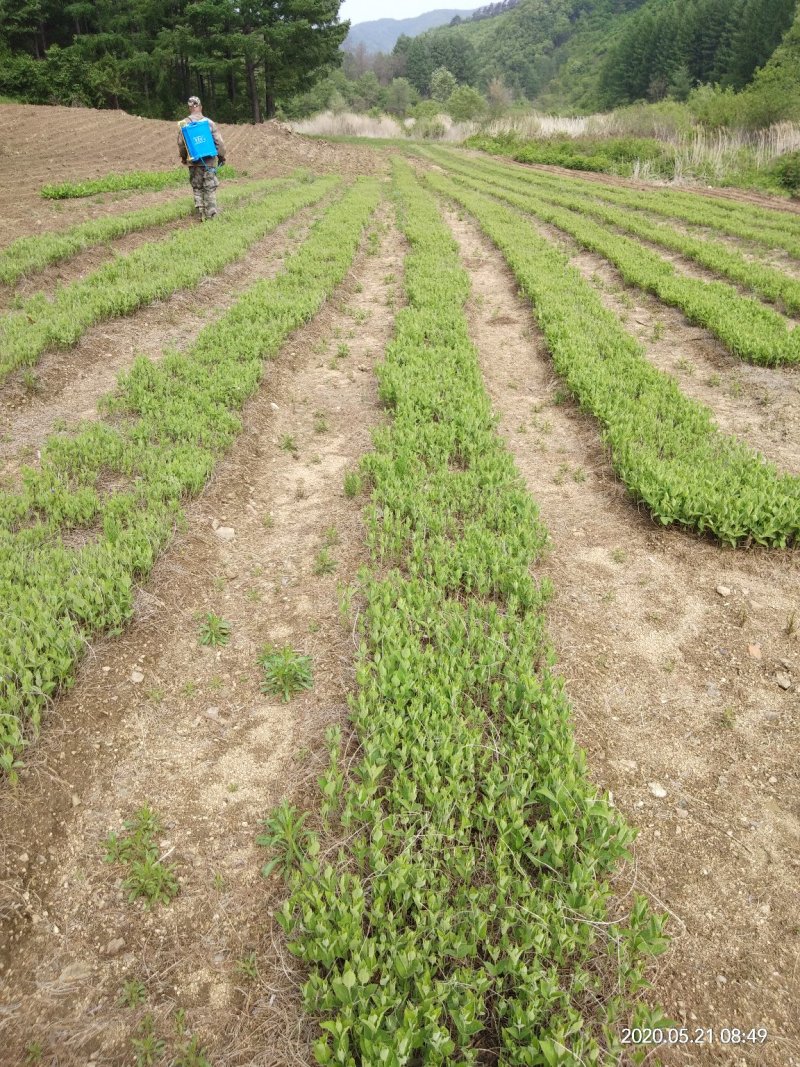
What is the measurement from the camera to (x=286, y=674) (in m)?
3.74

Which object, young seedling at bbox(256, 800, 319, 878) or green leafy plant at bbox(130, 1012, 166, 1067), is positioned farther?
young seedling at bbox(256, 800, 319, 878)

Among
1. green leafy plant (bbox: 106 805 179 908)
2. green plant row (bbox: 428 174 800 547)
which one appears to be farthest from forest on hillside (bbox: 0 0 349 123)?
green leafy plant (bbox: 106 805 179 908)

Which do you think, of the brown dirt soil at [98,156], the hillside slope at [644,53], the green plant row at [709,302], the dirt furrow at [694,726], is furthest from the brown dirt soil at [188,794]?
the hillside slope at [644,53]

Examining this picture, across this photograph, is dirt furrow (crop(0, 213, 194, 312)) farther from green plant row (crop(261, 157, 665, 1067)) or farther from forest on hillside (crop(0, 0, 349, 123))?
forest on hillside (crop(0, 0, 349, 123))

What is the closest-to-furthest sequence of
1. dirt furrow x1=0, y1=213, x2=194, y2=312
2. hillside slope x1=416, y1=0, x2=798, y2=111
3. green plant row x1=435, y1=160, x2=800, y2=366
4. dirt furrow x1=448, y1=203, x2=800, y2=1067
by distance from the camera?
1. dirt furrow x1=448, y1=203, x2=800, y2=1067
2. green plant row x1=435, y1=160, x2=800, y2=366
3. dirt furrow x1=0, y1=213, x2=194, y2=312
4. hillside slope x1=416, y1=0, x2=798, y2=111

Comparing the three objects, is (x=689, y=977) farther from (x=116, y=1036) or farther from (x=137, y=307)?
(x=137, y=307)

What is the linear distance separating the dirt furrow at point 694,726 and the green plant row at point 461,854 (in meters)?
0.27

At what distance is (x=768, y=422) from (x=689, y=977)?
636 centimetres

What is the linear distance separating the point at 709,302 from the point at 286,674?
9.83 m

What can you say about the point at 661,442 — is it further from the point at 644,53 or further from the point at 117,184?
the point at 644,53

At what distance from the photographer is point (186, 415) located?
20.6ft

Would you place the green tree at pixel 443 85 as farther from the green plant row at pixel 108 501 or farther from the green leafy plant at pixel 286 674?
the green leafy plant at pixel 286 674

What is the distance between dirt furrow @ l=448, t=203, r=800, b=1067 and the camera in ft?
7.96

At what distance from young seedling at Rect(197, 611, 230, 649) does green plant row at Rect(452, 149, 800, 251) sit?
15.3 meters
